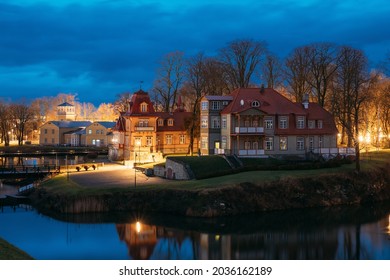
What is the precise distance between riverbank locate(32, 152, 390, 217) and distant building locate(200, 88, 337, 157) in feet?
30.7

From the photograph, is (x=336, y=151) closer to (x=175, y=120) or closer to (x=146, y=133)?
(x=175, y=120)

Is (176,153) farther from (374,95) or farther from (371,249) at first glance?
(371,249)

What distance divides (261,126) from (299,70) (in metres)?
21.1

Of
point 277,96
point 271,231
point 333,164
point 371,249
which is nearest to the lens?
point 371,249

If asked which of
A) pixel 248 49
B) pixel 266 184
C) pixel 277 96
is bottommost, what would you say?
pixel 266 184

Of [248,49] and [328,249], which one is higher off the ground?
[248,49]

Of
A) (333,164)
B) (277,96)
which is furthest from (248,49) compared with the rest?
(333,164)

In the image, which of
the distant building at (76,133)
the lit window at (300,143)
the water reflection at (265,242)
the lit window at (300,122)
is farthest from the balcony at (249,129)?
the distant building at (76,133)

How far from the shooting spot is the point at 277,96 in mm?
65625

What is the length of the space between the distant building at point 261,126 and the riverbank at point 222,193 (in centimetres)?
936

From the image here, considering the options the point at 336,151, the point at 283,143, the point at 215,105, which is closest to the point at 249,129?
the point at 283,143

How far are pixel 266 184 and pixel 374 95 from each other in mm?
40670

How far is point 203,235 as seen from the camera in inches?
1496

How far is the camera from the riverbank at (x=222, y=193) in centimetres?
4478
